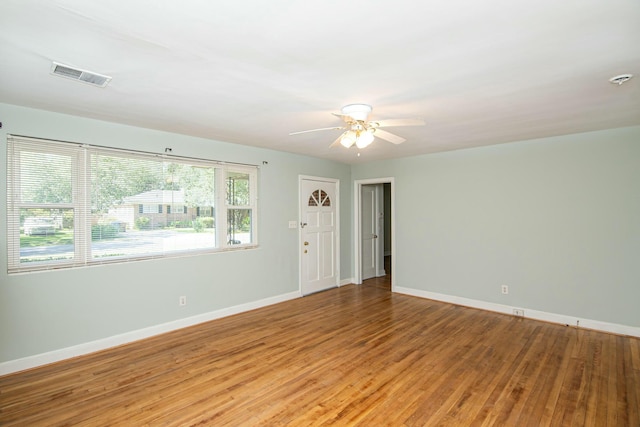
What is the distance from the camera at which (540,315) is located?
13.9 feet

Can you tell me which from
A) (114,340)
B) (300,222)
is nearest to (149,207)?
(114,340)

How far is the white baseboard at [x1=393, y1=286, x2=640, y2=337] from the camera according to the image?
3701mm

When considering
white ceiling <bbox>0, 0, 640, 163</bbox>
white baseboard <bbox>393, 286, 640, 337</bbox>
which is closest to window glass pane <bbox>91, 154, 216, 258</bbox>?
white ceiling <bbox>0, 0, 640, 163</bbox>

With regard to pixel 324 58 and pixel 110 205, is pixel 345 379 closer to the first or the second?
pixel 324 58

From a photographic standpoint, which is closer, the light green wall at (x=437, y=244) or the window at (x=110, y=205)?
the window at (x=110, y=205)

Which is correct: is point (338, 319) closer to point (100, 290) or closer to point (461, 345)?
point (461, 345)

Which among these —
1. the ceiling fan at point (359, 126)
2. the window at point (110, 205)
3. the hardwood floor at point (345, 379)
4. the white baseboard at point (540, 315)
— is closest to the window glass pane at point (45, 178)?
the window at point (110, 205)

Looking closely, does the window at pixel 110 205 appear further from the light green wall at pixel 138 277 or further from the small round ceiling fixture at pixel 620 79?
the small round ceiling fixture at pixel 620 79

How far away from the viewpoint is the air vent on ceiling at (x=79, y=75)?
6.93ft

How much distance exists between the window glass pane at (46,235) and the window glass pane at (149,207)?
0.22 metres

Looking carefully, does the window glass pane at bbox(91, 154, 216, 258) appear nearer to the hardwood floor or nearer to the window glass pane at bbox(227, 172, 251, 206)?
the window glass pane at bbox(227, 172, 251, 206)

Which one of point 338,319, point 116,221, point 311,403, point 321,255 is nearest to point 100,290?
point 116,221

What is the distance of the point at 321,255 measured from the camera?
19.0 feet

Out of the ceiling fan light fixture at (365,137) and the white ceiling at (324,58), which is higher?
the white ceiling at (324,58)
